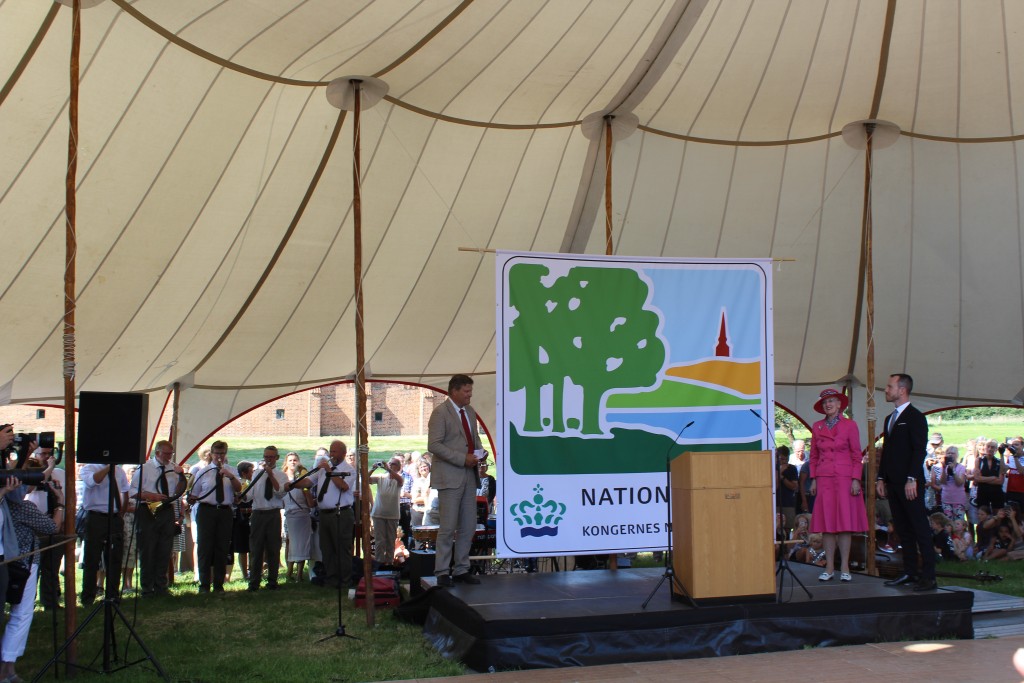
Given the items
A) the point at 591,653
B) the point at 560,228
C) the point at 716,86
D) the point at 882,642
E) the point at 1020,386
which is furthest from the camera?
the point at 1020,386

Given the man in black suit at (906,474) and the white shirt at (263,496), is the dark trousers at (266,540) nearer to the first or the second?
the white shirt at (263,496)

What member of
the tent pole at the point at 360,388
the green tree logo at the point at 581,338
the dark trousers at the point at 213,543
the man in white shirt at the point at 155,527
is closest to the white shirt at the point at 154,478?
the man in white shirt at the point at 155,527

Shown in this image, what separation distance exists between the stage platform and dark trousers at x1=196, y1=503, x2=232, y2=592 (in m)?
3.14

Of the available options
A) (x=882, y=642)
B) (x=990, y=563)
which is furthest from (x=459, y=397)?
(x=990, y=563)

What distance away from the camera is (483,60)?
643cm

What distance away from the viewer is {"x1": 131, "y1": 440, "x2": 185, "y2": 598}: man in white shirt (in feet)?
24.8

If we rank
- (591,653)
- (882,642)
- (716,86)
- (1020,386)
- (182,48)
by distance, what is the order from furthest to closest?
1. (1020,386)
2. (716,86)
3. (182,48)
4. (882,642)
5. (591,653)

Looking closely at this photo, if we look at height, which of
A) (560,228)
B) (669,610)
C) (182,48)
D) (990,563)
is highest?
(182,48)

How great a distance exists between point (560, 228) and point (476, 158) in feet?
4.67

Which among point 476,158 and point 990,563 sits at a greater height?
point 476,158

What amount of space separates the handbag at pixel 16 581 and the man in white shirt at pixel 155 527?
10.5 feet

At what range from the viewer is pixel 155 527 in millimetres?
7645

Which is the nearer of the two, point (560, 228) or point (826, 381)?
point (560, 228)

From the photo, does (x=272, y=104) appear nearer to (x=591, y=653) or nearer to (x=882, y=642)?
(x=591, y=653)
